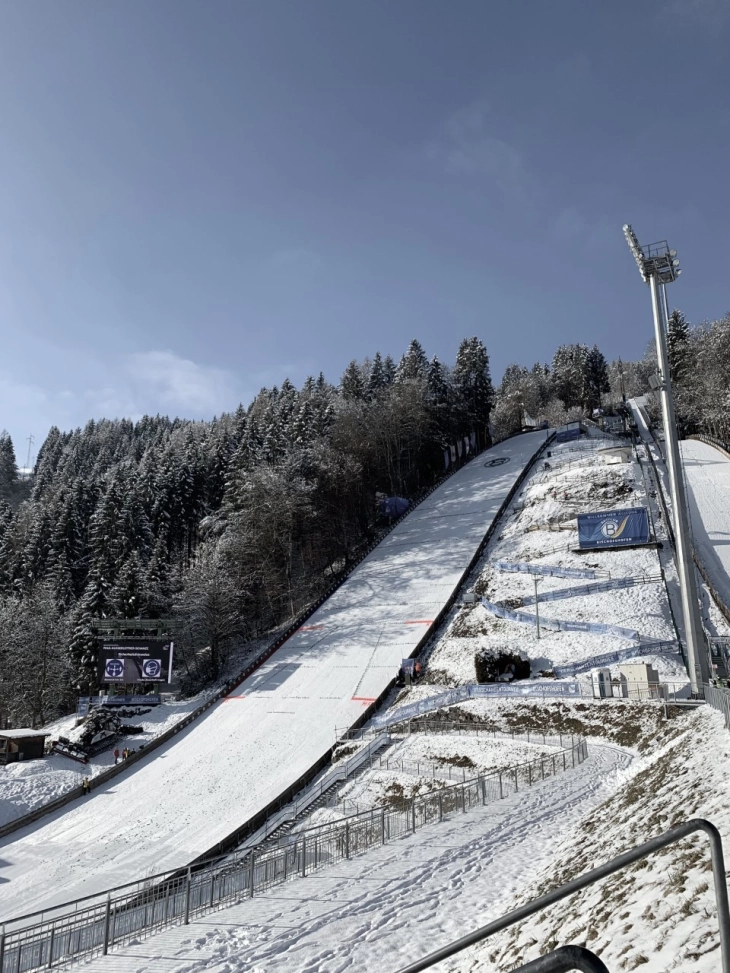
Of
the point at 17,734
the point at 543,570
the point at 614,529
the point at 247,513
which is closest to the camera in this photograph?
the point at 17,734

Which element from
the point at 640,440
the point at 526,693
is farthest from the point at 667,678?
the point at 640,440

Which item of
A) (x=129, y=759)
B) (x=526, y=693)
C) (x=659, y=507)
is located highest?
(x=659, y=507)

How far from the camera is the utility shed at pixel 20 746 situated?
3062 centimetres

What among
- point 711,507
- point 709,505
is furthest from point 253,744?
point 709,505

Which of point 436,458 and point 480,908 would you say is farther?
point 436,458

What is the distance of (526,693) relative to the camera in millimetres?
29047

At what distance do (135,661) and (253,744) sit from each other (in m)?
15.2

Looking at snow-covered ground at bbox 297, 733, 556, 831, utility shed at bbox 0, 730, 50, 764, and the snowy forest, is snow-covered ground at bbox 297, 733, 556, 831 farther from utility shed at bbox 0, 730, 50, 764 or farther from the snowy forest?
the snowy forest

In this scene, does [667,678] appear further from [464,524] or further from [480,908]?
[464,524]

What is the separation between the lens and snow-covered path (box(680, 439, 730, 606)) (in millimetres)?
37031

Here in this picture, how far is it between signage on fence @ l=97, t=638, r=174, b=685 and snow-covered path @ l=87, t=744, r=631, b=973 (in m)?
29.5

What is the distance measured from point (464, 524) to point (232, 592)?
1935 centimetres

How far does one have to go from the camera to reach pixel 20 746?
3098cm

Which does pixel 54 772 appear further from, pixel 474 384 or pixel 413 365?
pixel 474 384
